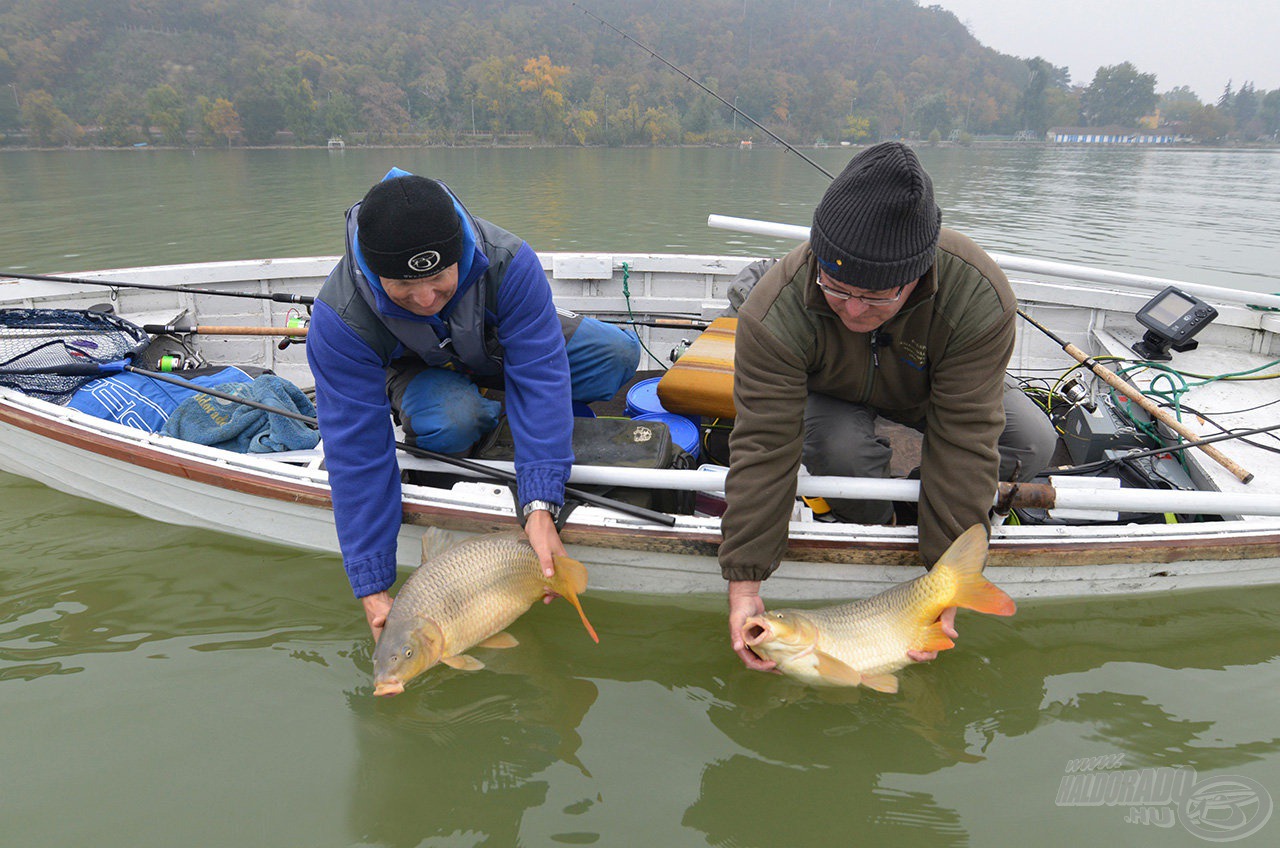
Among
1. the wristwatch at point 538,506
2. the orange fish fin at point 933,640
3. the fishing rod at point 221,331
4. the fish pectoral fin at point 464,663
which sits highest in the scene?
the fishing rod at point 221,331

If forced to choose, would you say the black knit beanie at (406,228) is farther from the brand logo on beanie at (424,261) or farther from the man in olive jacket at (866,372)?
the man in olive jacket at (866,372)

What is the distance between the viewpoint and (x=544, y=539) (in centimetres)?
285

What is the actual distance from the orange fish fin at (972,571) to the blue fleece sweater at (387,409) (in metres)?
1.54

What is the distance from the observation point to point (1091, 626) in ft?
10.9

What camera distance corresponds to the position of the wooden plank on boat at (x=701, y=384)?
381 cm

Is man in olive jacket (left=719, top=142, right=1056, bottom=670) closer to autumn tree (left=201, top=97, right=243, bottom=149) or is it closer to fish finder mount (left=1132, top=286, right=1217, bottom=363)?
fish finder mount (left=1132, top=286, right=1217, bottom=363)

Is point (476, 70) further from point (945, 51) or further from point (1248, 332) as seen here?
point (1248, 332)

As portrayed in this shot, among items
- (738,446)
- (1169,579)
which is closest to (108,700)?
(738,446)

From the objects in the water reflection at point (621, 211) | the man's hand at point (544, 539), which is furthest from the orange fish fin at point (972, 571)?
the water reflection at point (621, 211)

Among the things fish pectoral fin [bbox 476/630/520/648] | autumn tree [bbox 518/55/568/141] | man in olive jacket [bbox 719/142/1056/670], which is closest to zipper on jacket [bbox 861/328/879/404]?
man in olive jacket [bbox 719/142/1056/670]

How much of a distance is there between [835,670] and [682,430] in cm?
167

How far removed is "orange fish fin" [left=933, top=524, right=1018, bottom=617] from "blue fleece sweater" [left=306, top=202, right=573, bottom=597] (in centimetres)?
154

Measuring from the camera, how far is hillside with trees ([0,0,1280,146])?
230ft

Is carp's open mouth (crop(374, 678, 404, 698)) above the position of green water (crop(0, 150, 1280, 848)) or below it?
above
